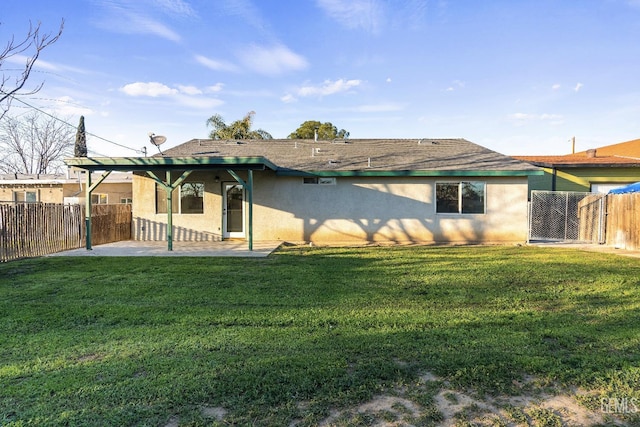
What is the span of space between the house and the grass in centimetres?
548

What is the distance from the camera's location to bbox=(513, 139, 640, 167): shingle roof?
54.5ft

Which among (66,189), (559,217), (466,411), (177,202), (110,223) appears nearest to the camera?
(466,411)

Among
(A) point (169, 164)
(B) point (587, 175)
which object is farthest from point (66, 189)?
(B) point (587, 175)

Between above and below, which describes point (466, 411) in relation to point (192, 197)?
below

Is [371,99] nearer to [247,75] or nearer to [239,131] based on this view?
[247,75]

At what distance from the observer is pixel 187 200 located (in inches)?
517

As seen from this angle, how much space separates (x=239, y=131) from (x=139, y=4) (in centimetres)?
1422

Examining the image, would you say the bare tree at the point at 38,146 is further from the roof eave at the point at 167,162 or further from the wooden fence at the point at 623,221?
the wooden fence at the point at 623,221

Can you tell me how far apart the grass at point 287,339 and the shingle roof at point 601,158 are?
11.6 metres


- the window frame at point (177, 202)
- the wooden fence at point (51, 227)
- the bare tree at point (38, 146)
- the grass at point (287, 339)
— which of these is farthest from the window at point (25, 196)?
the grass at point (287, 339)

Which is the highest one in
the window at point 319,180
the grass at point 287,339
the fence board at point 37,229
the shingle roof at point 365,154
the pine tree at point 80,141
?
the pine tree at point 80,141

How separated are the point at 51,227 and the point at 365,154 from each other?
403 inches

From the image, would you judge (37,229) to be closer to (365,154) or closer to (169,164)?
(169,164)

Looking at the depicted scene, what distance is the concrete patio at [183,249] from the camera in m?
10.0
